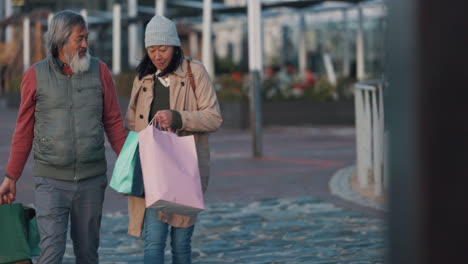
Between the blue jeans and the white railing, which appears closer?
the blue jeans

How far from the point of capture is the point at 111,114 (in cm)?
475

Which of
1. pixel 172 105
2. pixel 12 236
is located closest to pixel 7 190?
pixel 12 236

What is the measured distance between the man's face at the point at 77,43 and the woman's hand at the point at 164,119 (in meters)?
0.44

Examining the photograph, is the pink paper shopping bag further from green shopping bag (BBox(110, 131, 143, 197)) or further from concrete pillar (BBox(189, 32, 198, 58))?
concrete pillar (BBox(189, 32, 198, 58))

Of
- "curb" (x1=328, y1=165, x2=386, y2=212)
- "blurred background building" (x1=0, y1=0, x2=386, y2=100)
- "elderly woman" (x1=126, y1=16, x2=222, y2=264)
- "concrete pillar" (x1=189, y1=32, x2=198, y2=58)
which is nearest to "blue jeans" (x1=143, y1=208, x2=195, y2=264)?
"elderly woman" (x1=126, y1=16, x2=222, y2=264)

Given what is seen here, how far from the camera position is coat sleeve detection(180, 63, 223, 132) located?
4.62m

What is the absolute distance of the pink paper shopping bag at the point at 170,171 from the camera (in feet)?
14.3

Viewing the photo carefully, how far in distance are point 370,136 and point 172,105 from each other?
5.84m

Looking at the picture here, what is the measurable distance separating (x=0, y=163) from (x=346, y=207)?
637cm

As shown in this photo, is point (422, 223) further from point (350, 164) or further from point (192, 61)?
point (350, 164)

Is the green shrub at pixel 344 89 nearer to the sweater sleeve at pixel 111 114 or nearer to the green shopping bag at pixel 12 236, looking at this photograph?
the sweater sleeve at pixel 111 114

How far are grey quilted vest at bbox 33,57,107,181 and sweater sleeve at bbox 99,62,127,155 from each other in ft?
0.31

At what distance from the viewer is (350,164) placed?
46.0 ft

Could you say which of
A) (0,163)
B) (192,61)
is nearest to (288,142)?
(0,163)
